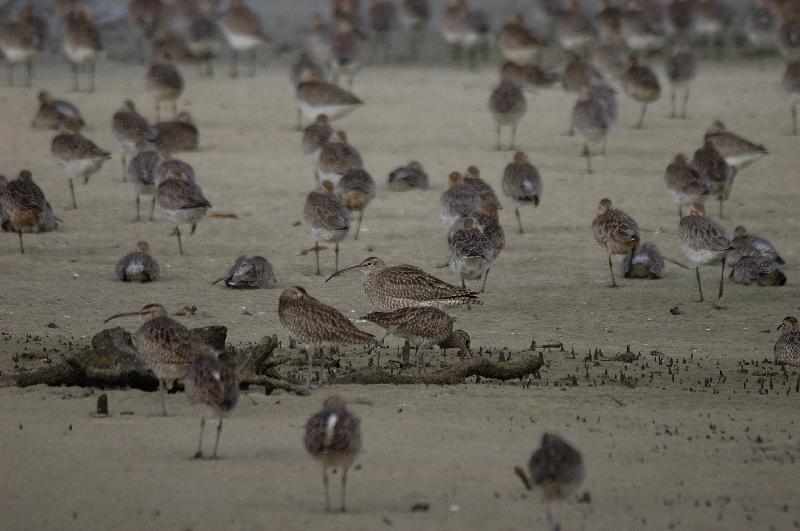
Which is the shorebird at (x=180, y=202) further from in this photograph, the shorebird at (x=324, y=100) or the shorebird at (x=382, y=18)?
the shorebird at (x=382, y=18)

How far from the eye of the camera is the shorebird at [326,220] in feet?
46.3

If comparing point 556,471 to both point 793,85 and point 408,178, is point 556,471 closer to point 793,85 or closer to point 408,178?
point 408,178

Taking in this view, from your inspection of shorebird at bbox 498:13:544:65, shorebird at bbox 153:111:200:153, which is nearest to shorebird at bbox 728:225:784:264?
shorebird at bbox 153:111:200:153

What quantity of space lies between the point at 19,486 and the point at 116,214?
8925mm

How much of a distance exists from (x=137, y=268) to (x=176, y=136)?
5710 millimetres

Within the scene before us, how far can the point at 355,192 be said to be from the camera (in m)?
15.9

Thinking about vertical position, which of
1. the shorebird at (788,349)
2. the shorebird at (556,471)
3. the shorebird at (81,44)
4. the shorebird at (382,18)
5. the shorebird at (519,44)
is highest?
the shorebird at (382,18)

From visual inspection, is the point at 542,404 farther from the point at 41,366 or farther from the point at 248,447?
the point at 41,366

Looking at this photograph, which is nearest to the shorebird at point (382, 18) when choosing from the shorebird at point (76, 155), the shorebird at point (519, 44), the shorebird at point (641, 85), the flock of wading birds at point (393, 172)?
the flock of wading birds at point (393, 172)

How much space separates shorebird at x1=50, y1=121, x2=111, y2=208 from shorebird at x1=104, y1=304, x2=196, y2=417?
763 cm

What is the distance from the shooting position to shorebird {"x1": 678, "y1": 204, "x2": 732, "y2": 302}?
1343cm

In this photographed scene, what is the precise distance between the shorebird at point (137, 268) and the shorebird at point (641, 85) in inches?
388

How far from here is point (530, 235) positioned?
1598 centimetres

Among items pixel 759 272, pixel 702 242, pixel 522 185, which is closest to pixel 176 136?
pixel 522 185
